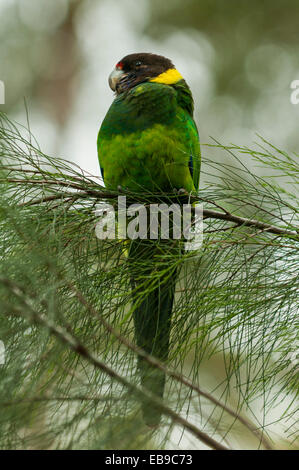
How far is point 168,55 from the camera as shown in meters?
5.72

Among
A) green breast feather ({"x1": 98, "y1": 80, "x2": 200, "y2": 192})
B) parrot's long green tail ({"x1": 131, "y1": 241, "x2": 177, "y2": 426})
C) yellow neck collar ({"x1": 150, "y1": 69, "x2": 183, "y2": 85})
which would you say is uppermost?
yellow neck collar ({"x1": 150, "y1": 69, "x2": 183, "y2": 85})

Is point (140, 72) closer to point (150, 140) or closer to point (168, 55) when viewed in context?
point (150, 140)

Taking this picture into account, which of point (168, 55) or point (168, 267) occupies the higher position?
point (168, 55)

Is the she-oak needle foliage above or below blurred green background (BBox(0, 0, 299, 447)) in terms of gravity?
below

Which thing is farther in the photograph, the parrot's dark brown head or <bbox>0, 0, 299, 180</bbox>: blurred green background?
<bbox>0, 0, 299, 180</bbox>: blurred green background

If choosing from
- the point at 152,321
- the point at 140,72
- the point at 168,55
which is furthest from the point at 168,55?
the point at 152,321

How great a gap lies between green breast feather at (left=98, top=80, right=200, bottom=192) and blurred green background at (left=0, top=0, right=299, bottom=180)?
11.2ft

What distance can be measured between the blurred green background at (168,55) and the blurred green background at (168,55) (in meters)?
A: 0.01

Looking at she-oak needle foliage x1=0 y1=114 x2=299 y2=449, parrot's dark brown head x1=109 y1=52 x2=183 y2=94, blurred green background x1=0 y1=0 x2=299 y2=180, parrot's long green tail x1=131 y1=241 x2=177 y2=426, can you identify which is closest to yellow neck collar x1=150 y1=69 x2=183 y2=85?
parrot's dark brown head x1=109 y1=52 x2=183 y2=94

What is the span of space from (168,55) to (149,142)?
4.02m

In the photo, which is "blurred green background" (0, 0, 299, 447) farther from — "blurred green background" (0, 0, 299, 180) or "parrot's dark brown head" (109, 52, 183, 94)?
"parrot's dark brown head" (109, 52, 183, 94)

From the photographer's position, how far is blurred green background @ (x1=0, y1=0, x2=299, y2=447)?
5.70 meters

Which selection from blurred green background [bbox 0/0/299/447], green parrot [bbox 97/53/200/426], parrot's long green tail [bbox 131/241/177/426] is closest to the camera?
parrot's long green tail [bbox 131/241/177/426]
